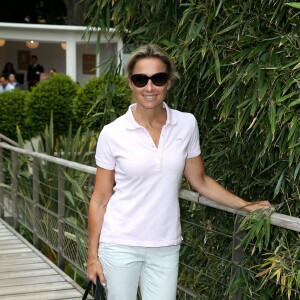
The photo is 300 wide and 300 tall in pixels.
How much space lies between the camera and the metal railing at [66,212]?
3.26m

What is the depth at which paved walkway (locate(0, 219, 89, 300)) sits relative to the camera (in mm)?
4750

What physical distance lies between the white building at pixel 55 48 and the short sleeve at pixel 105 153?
1039cm

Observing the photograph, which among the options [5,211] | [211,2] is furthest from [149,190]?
[5,211]

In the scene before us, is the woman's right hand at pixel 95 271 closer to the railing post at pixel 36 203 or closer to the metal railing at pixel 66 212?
the metal railing at pixel 66 212

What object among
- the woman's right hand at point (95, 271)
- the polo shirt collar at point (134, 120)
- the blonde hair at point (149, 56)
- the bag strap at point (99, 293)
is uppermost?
the blonde hair at point (149, 56)

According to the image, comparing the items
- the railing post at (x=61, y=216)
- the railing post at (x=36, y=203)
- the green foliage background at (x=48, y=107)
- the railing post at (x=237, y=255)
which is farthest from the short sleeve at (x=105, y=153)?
the green foliage background at (x=48, y=107)

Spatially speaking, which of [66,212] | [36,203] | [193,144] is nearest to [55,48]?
[36,203]

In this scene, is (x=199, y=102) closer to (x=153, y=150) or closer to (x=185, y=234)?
(x=185, y=234)

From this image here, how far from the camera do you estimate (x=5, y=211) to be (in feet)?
27.2

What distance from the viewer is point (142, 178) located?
2588 millimetres

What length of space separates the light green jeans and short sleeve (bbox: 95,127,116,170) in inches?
13.1

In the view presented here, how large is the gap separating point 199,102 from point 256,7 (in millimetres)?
798

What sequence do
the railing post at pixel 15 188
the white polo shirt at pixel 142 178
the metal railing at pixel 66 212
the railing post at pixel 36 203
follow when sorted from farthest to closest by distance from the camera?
the railing post at pixel 15 188 < the railing post at pixel 36 203 < the metal railing at pixel 66 212 < the white polo shirt at pixel 142 178

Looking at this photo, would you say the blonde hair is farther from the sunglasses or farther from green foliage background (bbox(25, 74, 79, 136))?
green foliage background (bbox(25, 74, 79, 136))
